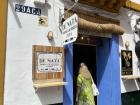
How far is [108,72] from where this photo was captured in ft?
25.5

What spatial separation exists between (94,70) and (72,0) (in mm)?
2450

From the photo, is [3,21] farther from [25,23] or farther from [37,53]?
[37,53]

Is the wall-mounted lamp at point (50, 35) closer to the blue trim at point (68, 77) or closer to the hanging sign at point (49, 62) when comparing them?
the hanging sign at point (49, 62)

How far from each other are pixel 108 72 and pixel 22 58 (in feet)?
9.87

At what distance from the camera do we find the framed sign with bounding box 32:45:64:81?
575 centimetres

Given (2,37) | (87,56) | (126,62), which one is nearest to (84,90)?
(87,56)

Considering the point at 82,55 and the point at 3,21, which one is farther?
the point at 82,55

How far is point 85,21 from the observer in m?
6.77

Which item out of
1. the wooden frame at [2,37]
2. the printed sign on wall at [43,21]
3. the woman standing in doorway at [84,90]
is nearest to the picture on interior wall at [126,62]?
the woman standing in doorway at [84,90]

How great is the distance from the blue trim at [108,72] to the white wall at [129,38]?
349 millimetres

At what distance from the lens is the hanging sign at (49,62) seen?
→ 19.1 ft

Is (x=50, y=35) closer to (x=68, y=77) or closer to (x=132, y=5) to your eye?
(x=68, y=77)

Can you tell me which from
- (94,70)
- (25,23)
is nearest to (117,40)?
(94,70)

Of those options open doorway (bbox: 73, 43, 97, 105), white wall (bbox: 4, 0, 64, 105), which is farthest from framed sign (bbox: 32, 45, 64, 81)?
open doorway (bbox: 73, 43, 97, 105)
